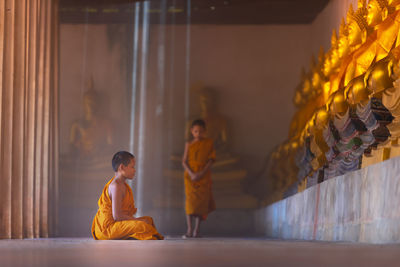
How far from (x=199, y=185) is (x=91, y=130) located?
10.4 ft

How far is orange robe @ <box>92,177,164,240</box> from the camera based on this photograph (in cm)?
424

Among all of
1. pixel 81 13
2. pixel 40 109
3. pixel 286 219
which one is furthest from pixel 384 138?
pixel 81 13

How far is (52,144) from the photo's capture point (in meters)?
5.62

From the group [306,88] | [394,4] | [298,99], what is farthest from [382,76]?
[298,99]

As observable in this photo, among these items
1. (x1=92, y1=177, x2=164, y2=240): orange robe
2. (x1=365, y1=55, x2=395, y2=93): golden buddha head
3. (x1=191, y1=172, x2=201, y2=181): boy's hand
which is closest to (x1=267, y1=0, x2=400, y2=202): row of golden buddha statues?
(x1=365, y1=55, x2=395, y2=93): golden buddha head

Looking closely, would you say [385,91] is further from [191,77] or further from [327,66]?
[191,77]

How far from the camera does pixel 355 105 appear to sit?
9.29 feet

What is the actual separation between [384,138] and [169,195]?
5931 mm

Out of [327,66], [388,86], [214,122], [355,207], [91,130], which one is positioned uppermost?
[327,66]

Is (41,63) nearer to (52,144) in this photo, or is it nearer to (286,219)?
(52,144)

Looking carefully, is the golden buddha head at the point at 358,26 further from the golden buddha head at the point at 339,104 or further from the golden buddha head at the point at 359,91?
the golden buddha head at the point at 359,91

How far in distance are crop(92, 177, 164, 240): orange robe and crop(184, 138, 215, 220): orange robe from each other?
50.2 inches

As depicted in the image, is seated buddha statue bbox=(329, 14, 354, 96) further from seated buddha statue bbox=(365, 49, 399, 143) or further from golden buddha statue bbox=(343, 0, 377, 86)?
seated buddha statue bbox=(365, 49, 399, 143)

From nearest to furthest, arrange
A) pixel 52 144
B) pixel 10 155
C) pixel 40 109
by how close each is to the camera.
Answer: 1. pixel 10 155
2. pixel 40 109
3. pixel 52 144
